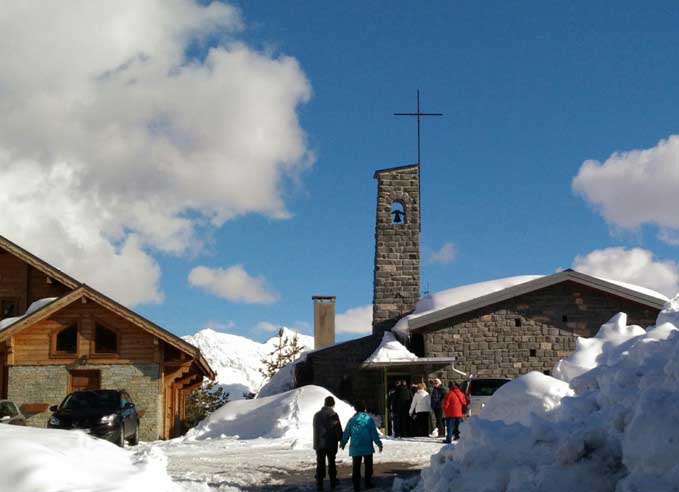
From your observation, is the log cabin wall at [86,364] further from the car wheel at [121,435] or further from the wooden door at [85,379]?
the car wheel at [121,435]

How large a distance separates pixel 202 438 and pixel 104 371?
12.4 ft

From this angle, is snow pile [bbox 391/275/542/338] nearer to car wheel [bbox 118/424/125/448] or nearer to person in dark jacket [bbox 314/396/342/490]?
car wheel [bbox 118/424/125/448]

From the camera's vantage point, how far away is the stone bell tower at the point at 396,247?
109 ft

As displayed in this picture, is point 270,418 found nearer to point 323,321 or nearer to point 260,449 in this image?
point 260,449

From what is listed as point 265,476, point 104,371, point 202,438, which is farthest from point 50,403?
point 265,476

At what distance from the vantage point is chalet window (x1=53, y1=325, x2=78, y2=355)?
83.5ft

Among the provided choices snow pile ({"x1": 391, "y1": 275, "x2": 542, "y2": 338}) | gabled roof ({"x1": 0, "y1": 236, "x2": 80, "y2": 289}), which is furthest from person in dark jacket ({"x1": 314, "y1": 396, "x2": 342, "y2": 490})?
snow pile ({"x1": 391, "y1": 275, "x2": 542, "y2": 338})

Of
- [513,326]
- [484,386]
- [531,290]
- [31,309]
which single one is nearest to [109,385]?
[31,309]

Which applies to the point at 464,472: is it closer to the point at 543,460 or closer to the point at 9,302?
the point at 543,460

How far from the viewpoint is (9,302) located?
28.3 meters

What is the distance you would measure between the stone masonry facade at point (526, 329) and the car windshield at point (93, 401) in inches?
424

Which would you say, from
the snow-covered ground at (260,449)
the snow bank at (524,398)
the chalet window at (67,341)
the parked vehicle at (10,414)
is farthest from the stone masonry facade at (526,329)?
the parked vehicle at (10,414)

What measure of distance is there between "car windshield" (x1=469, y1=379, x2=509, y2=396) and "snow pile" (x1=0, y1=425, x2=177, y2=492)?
580 inches

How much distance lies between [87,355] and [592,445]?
19821mm
